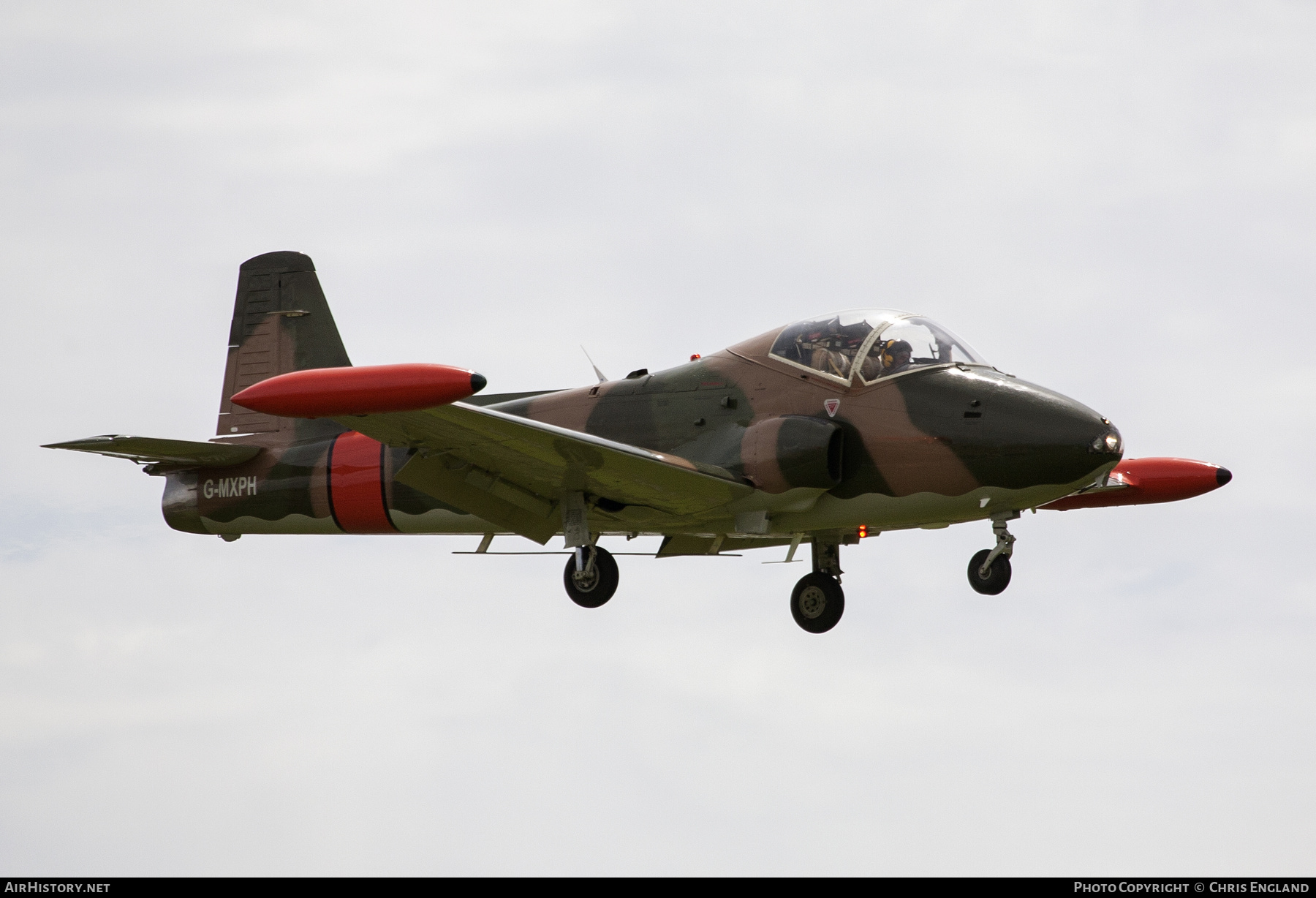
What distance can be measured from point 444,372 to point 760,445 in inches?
190

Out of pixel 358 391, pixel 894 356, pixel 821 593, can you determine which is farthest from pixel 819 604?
pixel 358 391

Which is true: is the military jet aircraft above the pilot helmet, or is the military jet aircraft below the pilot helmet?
below

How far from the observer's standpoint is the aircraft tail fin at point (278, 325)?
21.2 meters

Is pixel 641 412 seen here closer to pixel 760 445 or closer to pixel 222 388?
pixel 760 445

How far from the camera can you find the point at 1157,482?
19344 mm

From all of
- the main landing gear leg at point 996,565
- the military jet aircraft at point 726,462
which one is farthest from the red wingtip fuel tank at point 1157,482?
the main landing gear leg at point 996,565

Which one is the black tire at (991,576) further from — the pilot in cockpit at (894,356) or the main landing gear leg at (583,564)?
the main landing gear leg at (583,564)

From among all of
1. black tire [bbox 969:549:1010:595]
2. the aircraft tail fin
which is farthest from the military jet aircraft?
the aircraft tail fin

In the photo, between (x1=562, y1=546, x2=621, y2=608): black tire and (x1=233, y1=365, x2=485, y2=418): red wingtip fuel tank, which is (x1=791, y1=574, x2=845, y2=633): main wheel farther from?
(x1=233, y1=365, x2=485, y2=418): red wingtip fuel tank

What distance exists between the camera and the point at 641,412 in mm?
18312

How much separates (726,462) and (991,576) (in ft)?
10.7

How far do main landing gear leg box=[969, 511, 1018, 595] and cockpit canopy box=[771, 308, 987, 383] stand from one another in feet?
6.42

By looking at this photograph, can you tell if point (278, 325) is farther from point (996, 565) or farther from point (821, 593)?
point (996, 565)

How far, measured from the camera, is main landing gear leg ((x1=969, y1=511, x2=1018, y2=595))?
17359 millimetres
